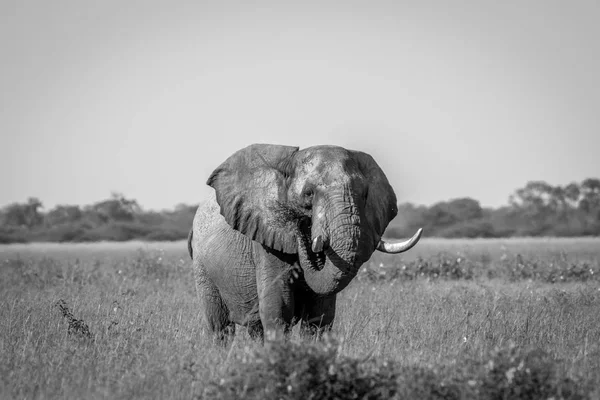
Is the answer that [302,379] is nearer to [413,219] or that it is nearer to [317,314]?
[317,314]

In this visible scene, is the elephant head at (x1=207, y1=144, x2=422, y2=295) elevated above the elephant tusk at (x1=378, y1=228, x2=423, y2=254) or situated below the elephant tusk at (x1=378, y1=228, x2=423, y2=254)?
above

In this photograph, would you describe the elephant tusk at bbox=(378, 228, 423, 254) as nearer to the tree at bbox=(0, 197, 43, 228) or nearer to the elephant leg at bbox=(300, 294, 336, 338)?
the elephant leg at bbox=(300, 294, 336, 338)

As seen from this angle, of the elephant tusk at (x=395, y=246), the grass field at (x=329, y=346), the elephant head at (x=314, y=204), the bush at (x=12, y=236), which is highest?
the elephant head at (x=314, y=204)

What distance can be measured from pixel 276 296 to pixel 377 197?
4.30 ft

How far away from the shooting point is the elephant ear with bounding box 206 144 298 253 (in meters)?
8.48

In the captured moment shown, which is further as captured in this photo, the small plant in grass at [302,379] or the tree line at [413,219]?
the tree line at [413,219]

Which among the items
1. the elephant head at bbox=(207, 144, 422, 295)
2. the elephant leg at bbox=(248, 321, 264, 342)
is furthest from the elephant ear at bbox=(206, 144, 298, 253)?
the elephant leg at bbox=(248, 321, 264, 342)

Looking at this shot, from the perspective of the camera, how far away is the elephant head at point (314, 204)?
7.85 m

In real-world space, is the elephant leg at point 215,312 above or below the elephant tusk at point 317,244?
below

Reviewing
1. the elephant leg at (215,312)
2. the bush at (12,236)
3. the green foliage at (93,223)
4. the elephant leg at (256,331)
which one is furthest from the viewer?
the green foliage at (93,223)

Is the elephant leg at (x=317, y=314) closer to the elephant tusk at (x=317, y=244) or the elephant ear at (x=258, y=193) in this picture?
the elephant ear at (x=258, y=193)

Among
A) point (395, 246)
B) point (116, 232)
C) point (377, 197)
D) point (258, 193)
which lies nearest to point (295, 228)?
point (258, 193)

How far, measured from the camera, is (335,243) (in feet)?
25.5

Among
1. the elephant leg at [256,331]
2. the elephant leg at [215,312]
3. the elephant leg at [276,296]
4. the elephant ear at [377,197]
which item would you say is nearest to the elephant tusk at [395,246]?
the elephant ear at [377,197]
